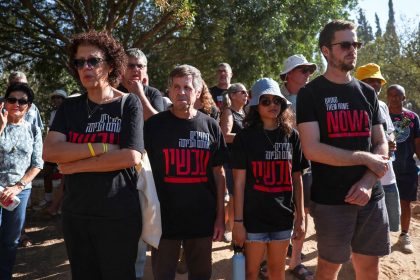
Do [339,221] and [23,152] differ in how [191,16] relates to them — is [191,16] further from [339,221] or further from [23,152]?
[339,221]

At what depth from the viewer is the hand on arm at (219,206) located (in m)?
2.91

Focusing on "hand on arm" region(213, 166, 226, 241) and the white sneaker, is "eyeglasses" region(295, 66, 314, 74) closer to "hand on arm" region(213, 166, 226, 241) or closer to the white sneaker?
"hand on arm" region(213, 166, 226, 241)

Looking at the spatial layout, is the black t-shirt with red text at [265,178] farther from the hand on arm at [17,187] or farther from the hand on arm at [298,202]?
the hand on arm at [17,187]

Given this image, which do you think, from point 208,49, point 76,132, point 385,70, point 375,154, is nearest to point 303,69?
point 375,154

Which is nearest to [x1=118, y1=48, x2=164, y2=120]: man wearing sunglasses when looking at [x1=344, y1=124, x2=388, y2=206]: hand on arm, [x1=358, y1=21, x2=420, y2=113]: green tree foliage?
[x1=344, y1=124, x2=388, y2=206]: hand on arm

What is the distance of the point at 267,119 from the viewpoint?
313 cm

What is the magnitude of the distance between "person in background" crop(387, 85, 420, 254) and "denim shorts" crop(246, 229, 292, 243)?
3.06 metres

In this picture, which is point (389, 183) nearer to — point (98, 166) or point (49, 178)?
point (98, 166)

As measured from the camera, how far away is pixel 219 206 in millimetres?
2943

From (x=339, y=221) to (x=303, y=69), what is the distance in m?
1.98

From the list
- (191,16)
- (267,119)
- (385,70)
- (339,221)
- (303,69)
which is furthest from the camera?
(385,70)

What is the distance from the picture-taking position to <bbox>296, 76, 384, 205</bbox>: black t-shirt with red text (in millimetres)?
2725

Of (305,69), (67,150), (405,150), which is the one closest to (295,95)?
(305,69)

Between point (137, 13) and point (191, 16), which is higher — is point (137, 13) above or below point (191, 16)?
above
